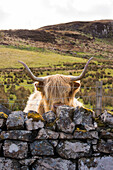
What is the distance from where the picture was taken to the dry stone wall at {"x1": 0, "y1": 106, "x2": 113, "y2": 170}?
3316 mm

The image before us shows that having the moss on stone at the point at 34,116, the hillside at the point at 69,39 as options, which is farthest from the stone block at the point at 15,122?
the hillside at the point at 69,39

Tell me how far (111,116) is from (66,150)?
0.88 m

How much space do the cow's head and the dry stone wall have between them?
1710 millimetres

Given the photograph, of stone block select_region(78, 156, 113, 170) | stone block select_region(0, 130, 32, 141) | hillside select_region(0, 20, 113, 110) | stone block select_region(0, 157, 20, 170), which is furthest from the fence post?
stone block select_region(0, 157, 20, 170)

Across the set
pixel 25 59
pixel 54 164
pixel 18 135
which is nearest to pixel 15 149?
pixel 18 135

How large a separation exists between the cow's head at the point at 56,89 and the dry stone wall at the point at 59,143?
5.61ft

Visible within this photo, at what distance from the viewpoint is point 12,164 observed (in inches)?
132

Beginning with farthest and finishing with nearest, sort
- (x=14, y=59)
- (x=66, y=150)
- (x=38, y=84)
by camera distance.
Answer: (x=14, y=59)
(x=38, y=84)
(x=66, y=150)

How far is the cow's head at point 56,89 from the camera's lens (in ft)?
17.1

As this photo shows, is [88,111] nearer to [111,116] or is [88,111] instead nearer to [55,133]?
[111,116]

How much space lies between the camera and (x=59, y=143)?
132 inches

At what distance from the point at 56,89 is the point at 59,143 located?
210 cm

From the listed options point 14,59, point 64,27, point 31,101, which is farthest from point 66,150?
point 64,27

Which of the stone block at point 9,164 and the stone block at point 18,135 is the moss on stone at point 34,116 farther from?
the stone block at point 9,164
